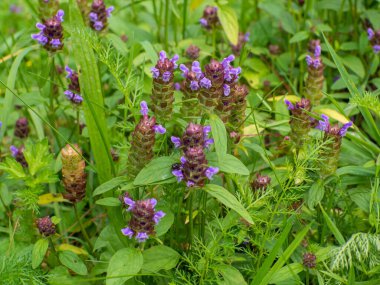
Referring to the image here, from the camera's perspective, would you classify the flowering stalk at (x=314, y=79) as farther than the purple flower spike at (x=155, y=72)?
Yes

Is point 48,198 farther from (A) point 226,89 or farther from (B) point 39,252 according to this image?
(A) point 226,89

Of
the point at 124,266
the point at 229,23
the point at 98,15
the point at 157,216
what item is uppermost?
the point at 98,15

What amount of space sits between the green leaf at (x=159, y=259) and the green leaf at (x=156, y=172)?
224 millimetres

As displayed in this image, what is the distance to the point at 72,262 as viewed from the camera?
196cm

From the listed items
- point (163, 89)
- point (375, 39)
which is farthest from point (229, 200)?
point (375, 39)

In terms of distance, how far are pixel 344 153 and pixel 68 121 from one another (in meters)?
1.17

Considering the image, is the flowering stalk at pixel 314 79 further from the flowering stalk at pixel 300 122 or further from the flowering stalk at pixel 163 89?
the flowering stalk at pixel 163 89

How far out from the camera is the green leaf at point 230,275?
5.86 feet

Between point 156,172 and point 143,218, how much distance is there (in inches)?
5.0

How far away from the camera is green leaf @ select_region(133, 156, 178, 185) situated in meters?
1.68

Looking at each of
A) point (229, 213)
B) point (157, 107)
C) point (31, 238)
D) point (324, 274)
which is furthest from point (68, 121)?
point (324, 274)

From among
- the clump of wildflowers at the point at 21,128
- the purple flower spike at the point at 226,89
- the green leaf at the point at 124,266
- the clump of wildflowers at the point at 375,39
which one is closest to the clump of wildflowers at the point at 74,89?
the clump of wildflowers at the point at 21,128

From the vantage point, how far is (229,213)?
1.85m

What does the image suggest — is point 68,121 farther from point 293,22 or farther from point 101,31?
point 293,22
